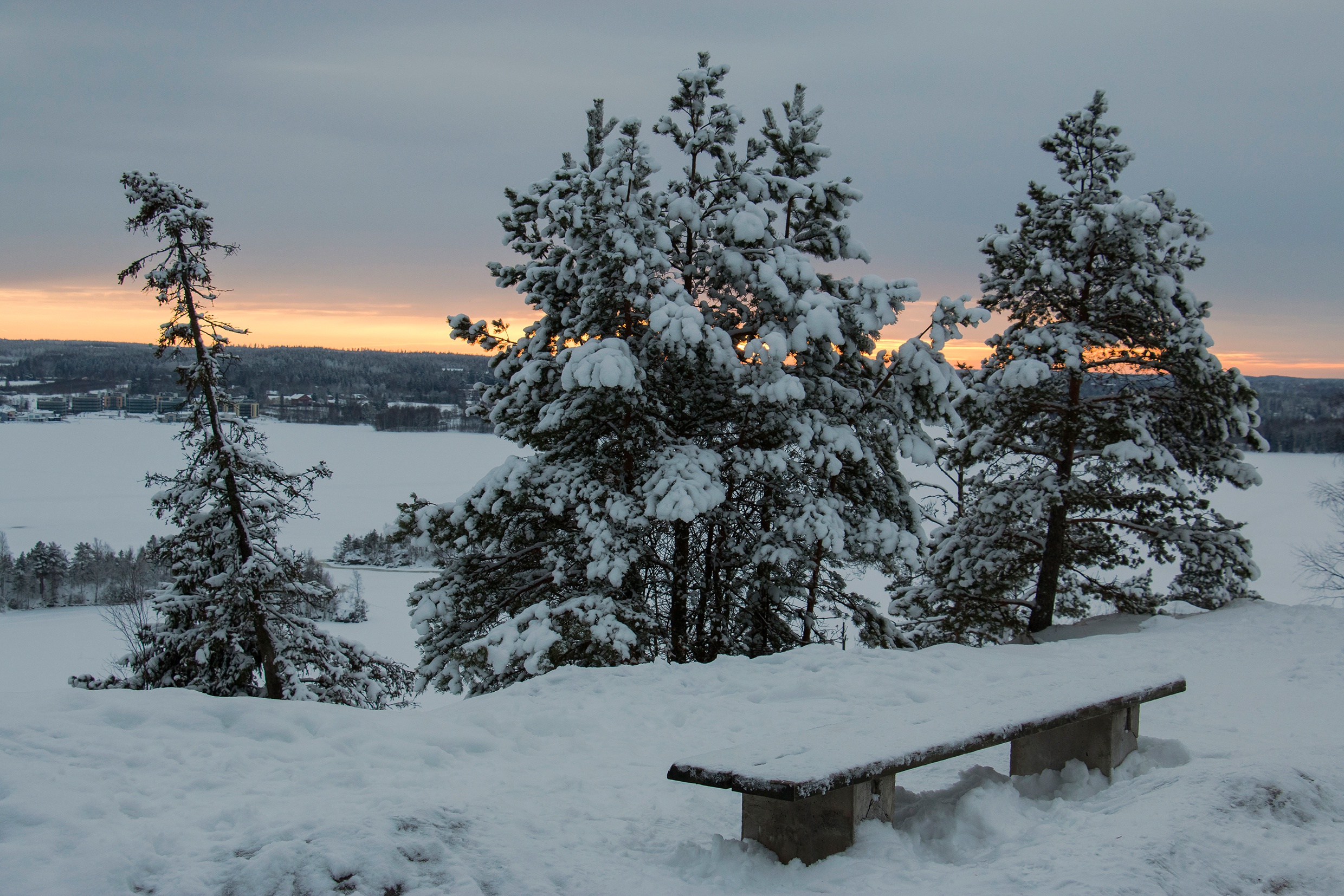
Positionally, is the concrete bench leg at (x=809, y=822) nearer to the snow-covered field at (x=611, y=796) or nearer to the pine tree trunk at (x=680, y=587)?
the snow-covered field at (x=611, y=796)

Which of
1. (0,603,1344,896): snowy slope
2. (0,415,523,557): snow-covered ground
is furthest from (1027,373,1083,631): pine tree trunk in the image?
(0,415,523,557): snow-covered ground

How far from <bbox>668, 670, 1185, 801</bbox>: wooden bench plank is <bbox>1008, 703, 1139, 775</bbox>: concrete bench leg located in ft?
0.40

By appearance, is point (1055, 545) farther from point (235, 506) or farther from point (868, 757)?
point (235, 506)

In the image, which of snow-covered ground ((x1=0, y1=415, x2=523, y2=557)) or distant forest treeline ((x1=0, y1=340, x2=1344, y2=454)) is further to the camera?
snow-covered ground ((x1=0, y1=415, x2=523, y2=557))

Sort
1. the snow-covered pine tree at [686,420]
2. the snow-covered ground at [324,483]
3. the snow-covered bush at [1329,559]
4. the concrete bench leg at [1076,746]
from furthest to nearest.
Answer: the snow-covered ground at [324,483] → the snow-covered bush at [1329,559] → the snow-covered pine tree at [686,420] → the concrete bench leg at [1076,746]

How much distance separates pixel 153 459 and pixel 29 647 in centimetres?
6477

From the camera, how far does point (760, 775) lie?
3.60 metres

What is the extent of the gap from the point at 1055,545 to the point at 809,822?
11979 millimetres

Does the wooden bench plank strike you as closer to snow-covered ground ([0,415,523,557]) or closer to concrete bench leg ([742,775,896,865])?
concrete bench leg ([742,775,896,865])

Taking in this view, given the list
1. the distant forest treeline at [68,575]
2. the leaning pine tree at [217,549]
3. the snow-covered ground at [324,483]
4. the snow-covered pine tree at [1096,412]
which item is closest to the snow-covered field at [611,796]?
the snow-covered pine tree at [1096,412]

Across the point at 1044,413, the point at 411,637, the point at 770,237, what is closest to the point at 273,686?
the point at 770,237

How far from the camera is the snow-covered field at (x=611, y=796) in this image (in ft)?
11.1

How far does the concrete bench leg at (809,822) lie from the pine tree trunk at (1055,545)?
1113cm

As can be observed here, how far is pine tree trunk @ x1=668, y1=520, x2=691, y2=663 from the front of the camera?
1071cm
